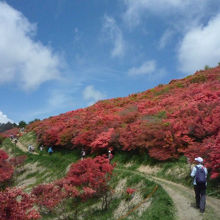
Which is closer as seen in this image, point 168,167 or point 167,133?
point 168,167

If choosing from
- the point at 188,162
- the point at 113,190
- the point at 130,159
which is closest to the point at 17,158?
the point at 130,159

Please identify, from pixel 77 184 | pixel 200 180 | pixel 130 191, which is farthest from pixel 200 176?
pixel 77 184

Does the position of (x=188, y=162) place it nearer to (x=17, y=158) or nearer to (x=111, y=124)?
(x=111, y=124)

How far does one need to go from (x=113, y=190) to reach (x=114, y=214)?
2027mm

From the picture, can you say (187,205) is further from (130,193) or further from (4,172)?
(4,172)

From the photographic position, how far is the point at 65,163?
2336 centimetres

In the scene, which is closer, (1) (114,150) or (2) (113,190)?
(2) (113,190)

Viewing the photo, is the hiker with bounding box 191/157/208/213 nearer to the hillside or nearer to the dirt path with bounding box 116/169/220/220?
the dirt path with bounding box 116/169/220/220

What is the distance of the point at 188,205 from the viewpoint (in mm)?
8938

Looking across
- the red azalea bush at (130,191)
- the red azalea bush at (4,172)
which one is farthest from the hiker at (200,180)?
the red azalea bush at (4,172)

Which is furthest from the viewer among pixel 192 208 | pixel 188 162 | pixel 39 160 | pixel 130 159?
pixel 39 160

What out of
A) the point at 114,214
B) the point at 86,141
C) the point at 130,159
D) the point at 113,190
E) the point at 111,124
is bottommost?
the point at 114,214

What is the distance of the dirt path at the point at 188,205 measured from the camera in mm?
7978

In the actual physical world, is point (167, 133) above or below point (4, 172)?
above
